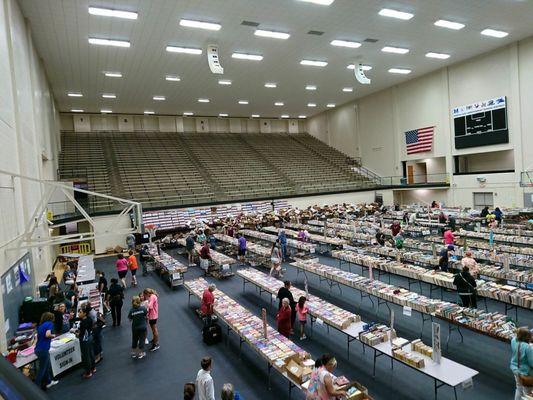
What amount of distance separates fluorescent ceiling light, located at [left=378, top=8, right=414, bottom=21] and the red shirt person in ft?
45.0

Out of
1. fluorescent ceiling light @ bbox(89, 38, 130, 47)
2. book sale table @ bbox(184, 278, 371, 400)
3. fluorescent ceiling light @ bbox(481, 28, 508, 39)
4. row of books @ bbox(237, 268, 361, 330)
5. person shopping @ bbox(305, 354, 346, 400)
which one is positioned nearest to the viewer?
person shopping @ bbox(305, 354, 346, 400)

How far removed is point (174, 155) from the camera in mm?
33688

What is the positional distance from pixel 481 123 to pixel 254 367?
76.6 ft

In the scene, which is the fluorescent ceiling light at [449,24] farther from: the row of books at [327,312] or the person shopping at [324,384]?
the person shopping at [324,384]

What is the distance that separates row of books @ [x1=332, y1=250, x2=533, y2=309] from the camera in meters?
8.46

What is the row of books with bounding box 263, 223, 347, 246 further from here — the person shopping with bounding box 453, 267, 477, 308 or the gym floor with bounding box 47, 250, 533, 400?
the person shopping with bounding box 453, 267, 477, 308

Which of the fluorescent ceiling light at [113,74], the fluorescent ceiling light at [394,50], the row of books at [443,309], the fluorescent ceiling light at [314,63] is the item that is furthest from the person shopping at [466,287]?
the fluorescent ceiling light at [113,74]

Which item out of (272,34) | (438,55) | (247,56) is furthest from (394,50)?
(247,56)

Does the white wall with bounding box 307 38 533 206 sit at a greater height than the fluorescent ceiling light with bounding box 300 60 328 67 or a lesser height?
lesser

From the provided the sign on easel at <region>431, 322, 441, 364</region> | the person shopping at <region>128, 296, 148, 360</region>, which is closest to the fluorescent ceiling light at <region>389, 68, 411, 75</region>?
the sign on easel at <region>431, 322, 441, 364</region>

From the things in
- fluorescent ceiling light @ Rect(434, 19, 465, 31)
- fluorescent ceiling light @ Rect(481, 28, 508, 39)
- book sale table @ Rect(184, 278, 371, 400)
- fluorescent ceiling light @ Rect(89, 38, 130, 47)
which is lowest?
book sale table @ Rect(184, 278, 371, 400)

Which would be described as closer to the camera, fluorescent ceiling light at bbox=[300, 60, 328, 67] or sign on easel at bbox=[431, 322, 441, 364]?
sign on easel at bbox=[431, 322, 441, 364]

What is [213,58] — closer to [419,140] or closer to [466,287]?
[466,287]

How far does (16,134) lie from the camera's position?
423 inches
